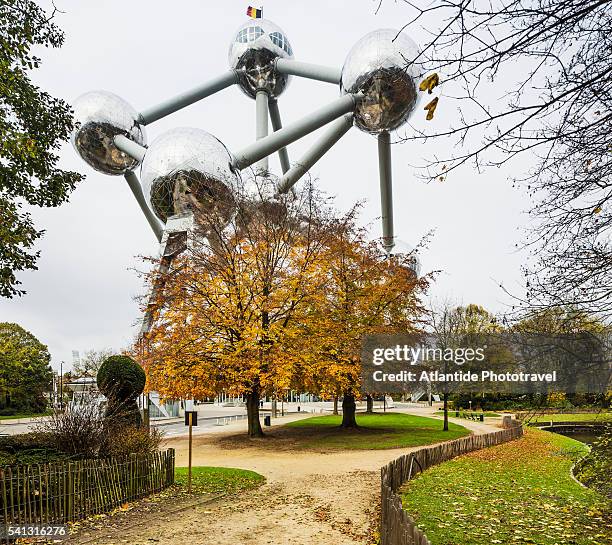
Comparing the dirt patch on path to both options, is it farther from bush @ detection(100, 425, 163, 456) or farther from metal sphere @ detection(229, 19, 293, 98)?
metal sphere @ detection(229, 19, 293, 98)

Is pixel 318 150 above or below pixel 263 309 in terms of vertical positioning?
above

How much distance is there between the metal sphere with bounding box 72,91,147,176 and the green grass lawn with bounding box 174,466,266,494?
11968 millimetres

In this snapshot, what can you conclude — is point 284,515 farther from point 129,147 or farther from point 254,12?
point 254,12

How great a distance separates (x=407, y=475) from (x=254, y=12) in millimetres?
20266

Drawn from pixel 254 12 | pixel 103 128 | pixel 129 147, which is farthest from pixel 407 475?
pixel 254 12

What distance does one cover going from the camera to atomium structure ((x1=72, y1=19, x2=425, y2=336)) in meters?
17.1

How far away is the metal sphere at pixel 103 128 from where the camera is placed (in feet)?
68.2

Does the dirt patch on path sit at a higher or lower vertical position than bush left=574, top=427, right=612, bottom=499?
lower

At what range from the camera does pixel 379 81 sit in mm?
17484

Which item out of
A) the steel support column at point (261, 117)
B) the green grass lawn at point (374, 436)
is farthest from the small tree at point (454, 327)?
the steel support column at point (261, 117)

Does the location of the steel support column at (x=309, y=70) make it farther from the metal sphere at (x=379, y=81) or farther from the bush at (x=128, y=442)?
the bush at (x=128, y=442)

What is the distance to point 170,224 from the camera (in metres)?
18.5

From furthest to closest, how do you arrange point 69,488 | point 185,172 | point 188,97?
point 188,97
point 185,172
point 69,488

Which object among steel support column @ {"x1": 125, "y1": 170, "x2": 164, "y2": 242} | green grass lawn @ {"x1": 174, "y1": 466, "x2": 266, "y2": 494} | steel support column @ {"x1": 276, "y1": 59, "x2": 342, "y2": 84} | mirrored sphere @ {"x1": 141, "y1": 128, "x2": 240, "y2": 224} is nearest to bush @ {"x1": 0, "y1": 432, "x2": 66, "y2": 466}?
green grass lawn @ {"x1": 174, "y1": 466, "x2": 266, "y2": 494}
